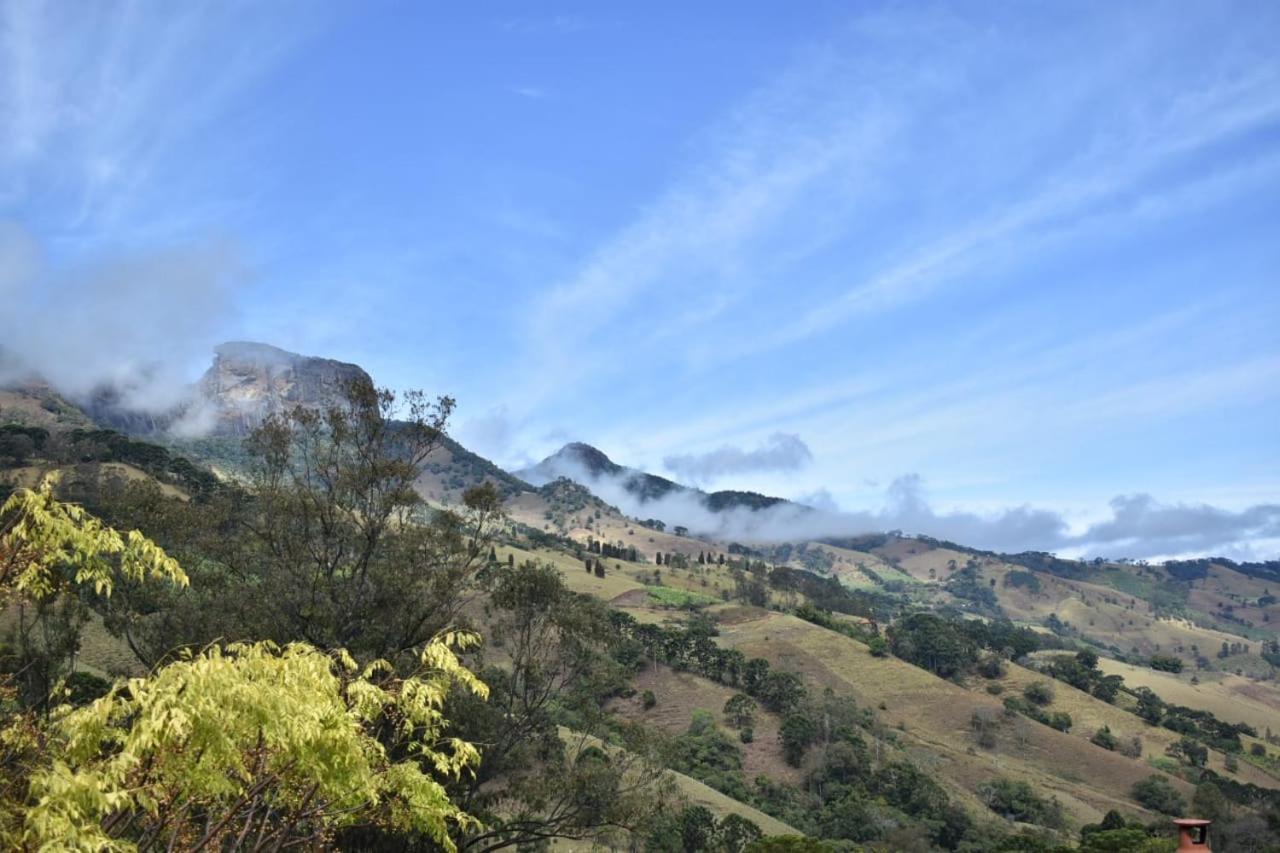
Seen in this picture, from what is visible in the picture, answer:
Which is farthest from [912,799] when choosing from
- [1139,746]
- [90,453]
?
[90,453]

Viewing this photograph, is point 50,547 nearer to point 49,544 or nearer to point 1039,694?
point 49,544

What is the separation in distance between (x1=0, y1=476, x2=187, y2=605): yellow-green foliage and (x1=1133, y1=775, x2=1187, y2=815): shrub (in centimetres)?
10519

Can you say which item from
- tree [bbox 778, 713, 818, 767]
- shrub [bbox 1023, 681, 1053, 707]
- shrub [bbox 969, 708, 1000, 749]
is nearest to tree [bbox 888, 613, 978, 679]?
shrub [bbox 1023, 681, 1053, 707]

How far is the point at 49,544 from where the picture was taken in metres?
7.31

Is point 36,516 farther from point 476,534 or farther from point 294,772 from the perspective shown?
point 476,534

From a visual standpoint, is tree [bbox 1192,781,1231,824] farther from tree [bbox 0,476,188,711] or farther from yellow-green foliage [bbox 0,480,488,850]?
tree [bbox 0,476,188,711]

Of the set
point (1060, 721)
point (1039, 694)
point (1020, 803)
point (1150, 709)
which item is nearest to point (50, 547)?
point (1020, 803)

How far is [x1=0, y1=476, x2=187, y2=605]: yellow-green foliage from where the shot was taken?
7.36 metres

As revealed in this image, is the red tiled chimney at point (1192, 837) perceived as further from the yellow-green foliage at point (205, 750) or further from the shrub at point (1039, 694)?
the shrub at point (1039, 694)

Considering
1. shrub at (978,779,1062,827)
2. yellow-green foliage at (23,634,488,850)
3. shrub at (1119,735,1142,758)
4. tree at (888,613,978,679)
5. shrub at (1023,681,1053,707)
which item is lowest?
shrub at (978,779,1062,827)

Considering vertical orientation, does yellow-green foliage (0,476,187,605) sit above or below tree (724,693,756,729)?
above

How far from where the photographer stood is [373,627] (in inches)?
1035

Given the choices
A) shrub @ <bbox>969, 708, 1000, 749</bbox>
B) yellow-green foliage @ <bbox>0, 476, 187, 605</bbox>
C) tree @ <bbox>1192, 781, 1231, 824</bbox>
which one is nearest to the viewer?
yellow-green foliage @ <bbox>0, 476, 187, 605</bbox>

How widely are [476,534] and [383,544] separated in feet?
10.8
